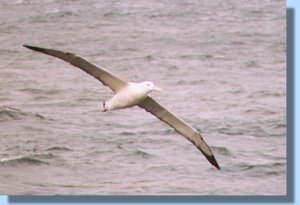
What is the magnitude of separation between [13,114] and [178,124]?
70 cm

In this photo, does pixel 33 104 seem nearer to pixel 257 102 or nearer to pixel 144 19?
pixel 144 19

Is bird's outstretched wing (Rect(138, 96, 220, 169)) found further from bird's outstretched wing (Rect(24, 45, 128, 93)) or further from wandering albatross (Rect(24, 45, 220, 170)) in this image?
bird's outstretched wing (Rect(24, 45, 128, 93))

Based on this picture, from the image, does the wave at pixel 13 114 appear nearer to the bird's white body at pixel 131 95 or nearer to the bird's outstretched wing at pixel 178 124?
the bird's white body at pixel 131 95

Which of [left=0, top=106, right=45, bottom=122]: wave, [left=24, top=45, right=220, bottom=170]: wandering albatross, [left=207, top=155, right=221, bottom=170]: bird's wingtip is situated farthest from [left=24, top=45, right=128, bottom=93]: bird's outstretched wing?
[left=207, top=155, right=221, bottom=170]: bird's wingtip

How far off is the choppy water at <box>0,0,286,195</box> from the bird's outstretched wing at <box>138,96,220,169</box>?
7cm

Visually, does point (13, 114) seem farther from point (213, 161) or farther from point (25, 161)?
point (213, 161)

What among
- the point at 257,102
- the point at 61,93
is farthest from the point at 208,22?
the point at 61,93

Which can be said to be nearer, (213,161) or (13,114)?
(213,161)

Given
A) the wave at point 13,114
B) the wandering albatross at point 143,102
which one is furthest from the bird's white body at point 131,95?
the wave at point 13,114

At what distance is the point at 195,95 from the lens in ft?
12.0

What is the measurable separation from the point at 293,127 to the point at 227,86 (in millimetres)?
319

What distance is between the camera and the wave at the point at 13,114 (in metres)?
3.67

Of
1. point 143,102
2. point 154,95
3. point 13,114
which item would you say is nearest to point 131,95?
point 143,102

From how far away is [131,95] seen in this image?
348 centimetres
